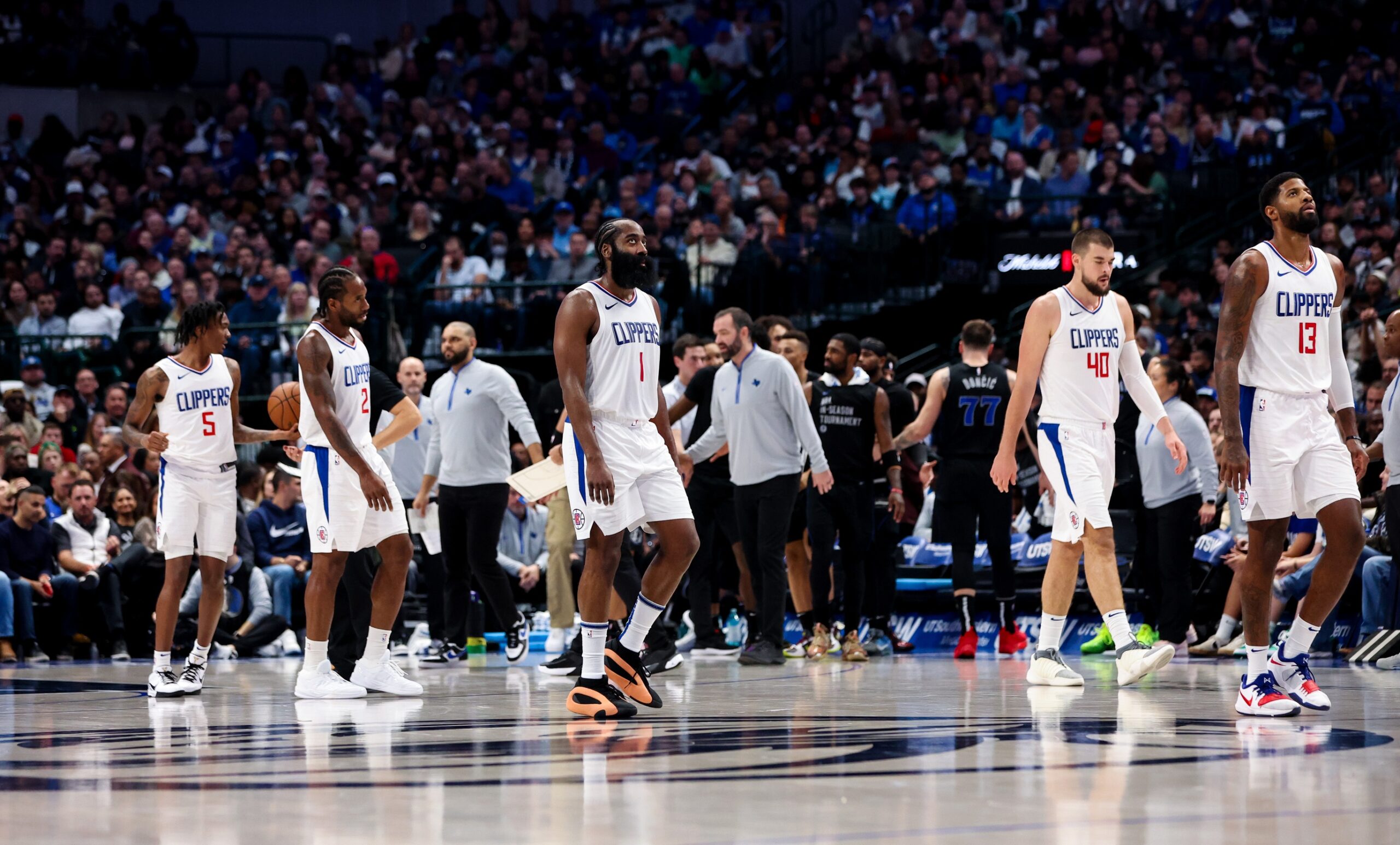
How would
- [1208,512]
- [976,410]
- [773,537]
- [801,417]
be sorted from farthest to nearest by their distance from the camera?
[976,410]
[1208,512]
[773,537]
[801,417]

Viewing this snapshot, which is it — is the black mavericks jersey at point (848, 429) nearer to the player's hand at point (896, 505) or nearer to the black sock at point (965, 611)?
the player's hand at point (896, 505)

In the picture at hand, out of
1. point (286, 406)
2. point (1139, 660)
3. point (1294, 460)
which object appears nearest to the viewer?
point (1294, 460)

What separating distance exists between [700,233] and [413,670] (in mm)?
7518

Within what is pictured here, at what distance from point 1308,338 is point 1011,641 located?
448 cm

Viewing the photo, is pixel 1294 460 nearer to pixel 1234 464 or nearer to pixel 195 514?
pixel 1234 464

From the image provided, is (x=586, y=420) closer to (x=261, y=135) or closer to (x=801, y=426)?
(x=801, y=426)

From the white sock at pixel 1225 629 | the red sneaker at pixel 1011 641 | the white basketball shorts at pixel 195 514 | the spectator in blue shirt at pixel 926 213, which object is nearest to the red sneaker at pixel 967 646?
the red sneaker at pixel 1011 641

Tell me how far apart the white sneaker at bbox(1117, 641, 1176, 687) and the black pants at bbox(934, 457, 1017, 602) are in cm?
259

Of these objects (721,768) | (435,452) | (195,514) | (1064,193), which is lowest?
(721,768)

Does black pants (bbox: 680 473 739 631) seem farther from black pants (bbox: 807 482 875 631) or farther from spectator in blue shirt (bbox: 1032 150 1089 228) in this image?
spectator in blue shirt (bbox: 1032 150 1089 228)

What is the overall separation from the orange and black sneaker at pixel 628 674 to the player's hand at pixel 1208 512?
5019 millimetres

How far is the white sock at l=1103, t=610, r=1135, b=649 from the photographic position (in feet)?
26.3

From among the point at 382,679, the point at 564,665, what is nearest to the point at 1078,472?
the point at 564,665

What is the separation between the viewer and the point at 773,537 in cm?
996
